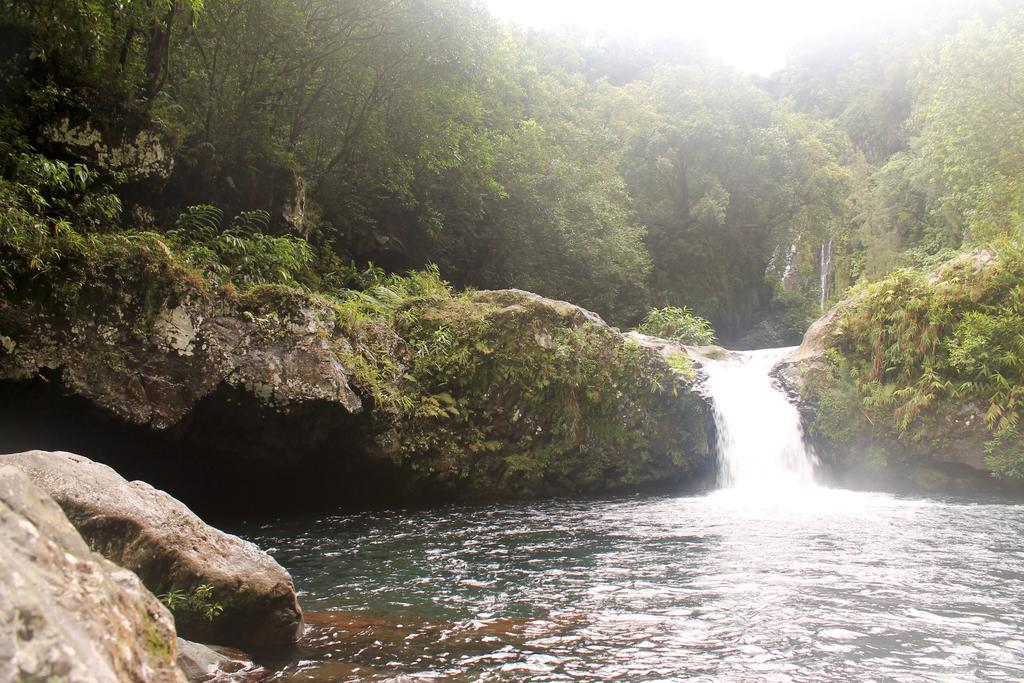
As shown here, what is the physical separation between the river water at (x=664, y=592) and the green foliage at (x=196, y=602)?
548 mm

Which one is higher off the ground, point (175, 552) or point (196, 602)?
point (175, 552)

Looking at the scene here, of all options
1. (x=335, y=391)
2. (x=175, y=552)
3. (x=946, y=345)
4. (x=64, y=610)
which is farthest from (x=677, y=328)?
(x=64, y=610)

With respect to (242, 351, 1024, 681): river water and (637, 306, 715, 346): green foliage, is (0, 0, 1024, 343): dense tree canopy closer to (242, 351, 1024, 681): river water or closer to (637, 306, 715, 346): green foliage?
(637, 306, 715, 346): green foliage

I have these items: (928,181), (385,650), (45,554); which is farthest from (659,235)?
(45,554)

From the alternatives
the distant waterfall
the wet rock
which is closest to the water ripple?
the wet rock

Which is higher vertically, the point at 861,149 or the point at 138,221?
the point at 861,149

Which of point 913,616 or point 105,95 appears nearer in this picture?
point 913,616

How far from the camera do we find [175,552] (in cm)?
443

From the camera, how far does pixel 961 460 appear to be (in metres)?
12.9

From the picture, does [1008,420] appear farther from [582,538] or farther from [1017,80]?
[1017,80]

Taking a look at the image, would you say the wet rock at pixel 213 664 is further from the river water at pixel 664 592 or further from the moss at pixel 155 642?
the moss at pixel 155 642

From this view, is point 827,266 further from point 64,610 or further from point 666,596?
point 64,610

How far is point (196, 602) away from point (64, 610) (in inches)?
99.3

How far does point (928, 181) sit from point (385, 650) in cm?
3160
